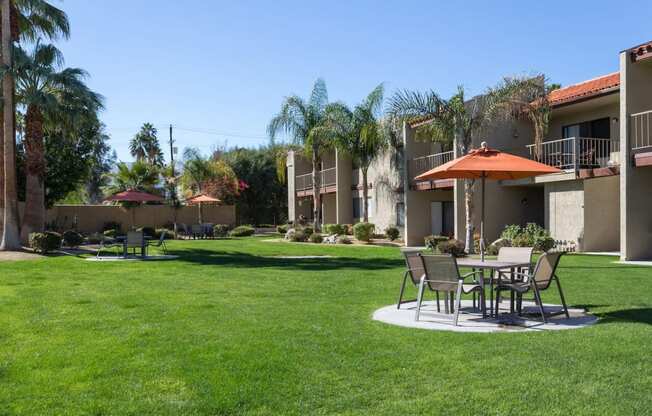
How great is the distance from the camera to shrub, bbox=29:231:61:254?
21.2m

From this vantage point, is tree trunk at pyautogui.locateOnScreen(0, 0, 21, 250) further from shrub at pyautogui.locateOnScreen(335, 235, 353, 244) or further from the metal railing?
the metal railing

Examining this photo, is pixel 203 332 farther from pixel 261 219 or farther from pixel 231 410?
pixel 261 219

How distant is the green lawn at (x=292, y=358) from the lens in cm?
509

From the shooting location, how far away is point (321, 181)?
40969mm

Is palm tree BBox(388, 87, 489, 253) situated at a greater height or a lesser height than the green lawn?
greater

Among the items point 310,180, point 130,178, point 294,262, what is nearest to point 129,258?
point 294,262

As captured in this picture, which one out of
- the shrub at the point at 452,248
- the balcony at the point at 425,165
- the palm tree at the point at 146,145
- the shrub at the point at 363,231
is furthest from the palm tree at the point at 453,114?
the palm tree at the point at 146,145

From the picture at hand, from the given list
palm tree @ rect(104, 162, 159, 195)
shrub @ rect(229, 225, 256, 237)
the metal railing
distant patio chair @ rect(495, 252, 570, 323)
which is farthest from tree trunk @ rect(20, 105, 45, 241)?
the metal railing

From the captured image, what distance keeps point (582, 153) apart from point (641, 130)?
456 centimetres

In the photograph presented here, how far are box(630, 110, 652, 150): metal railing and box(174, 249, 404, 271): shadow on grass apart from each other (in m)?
8.37

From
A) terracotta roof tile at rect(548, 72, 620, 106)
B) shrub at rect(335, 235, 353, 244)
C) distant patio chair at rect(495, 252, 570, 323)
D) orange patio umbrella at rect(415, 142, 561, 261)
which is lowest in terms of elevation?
shrub at rect(335, 235, 353, 244)

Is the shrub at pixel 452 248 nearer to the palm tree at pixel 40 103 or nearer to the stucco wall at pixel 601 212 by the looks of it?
the stucco wall at pixel 601 212

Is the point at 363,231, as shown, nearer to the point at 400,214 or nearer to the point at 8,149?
the point at 400,214

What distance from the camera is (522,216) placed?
26.5m
